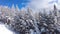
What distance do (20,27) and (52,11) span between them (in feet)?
1.33

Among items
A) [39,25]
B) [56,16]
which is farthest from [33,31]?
[56,16]

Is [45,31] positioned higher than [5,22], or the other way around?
[5,22]

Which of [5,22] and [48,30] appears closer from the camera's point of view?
[48,30]

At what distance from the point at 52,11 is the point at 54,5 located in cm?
8

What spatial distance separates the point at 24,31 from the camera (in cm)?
165

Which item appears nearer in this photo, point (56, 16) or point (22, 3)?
point (56, 16)

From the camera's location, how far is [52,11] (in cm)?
162

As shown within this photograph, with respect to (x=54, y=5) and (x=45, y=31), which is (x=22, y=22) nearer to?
(x=45, y=31)

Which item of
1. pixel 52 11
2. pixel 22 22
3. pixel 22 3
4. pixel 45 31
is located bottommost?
pixel 45 31

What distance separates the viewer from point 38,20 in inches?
64.8

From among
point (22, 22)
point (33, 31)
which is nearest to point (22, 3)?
point (22, 22)

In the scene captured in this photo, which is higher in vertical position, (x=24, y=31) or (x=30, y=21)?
(x=30, y=21)

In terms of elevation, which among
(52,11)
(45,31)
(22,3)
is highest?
(22,3)

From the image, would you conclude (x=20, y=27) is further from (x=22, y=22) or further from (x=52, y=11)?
(x=52, y=11)
